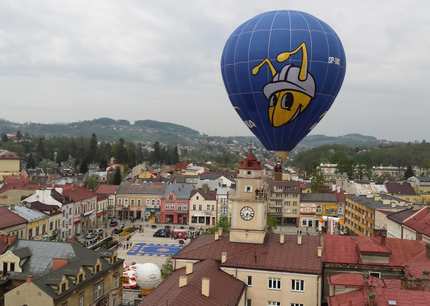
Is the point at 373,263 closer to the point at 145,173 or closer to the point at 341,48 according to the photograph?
the point at 341,48

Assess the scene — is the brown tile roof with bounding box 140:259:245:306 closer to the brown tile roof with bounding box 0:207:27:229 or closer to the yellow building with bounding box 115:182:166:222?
the brown tile roof with bounding box 0:207:27:229

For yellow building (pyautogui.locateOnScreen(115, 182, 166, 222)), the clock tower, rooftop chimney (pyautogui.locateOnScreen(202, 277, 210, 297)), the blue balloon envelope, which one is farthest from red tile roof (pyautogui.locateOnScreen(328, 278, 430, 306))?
yellow building (pyautogui.locateOnScreen(115, 182, 166, 222))

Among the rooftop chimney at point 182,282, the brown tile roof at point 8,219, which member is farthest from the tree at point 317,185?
the rooftop chimney at point 182,282

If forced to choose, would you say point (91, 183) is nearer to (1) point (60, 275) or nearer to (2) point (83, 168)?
(2) point (83, 168)

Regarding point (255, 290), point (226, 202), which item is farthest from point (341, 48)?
point (226, 202)

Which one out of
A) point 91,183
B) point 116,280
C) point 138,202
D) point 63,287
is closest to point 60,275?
point 63,287

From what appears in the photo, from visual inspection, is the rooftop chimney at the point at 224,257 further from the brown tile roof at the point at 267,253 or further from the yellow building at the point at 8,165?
the yellow building at the point at 8,165
